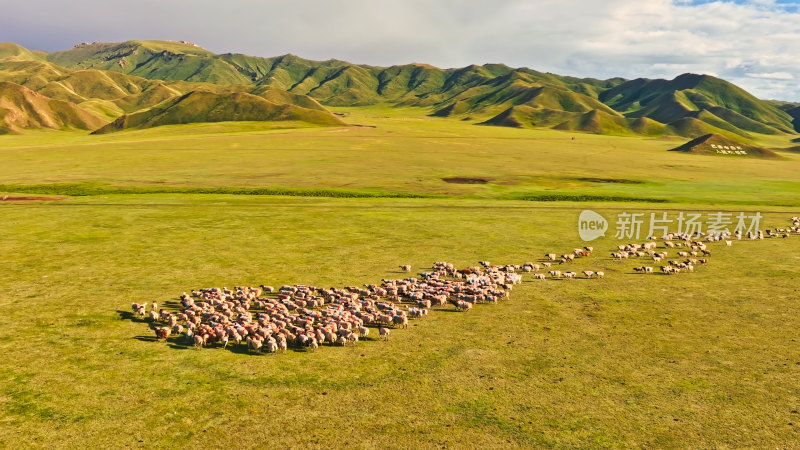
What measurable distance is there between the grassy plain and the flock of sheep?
583 millimetres

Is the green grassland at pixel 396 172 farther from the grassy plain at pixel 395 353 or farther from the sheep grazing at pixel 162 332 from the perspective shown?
the sheep grazing at pixel 162 332

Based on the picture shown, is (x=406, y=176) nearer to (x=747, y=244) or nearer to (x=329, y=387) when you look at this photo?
(x=747, y=244)

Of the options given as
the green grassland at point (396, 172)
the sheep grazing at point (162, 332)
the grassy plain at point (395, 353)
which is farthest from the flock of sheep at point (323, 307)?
the green grassland at point (396, 172)

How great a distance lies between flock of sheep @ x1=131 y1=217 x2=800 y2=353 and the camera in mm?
15680

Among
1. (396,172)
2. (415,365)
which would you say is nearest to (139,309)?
(415,365)

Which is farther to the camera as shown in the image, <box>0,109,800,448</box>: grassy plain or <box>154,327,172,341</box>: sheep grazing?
<box>154,327,172,341</box>: sheep grazing

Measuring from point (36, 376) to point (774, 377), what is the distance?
780 inches

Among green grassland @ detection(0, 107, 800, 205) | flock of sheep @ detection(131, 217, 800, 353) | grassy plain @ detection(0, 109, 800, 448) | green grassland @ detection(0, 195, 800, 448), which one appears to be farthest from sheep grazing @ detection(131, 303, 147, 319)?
green grassland @ detection(0, 107, 800, 205)

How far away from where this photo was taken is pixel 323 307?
18.6m

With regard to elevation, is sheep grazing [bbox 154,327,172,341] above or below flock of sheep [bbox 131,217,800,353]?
below

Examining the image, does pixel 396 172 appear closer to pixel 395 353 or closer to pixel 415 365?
pixel 395 353

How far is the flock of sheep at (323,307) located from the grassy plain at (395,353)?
0.58 metres

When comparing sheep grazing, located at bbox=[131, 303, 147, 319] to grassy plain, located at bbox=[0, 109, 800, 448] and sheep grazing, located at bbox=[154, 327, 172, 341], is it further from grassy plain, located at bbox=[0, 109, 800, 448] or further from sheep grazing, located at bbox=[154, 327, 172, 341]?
sheep grazing, located at bbox=[154, 327, 172, 341]

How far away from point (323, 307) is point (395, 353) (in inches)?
184
